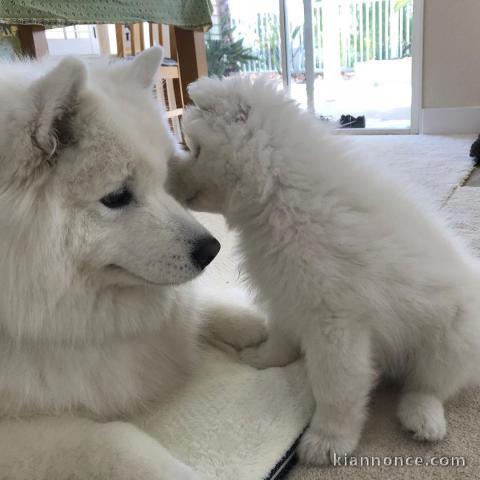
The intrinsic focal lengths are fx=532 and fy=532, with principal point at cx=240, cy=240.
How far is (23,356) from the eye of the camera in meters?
0.89

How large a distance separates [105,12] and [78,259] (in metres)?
1.50

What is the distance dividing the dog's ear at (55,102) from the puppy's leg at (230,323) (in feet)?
2.11

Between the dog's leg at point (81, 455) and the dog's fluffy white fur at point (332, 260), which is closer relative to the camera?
the dog's leg at point (81, 455)

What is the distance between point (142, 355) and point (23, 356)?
9.1 inches

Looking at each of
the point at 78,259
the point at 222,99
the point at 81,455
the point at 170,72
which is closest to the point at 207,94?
the point at 222,99

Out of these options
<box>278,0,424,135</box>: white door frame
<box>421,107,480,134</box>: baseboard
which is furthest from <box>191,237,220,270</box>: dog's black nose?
<box>421,107,480,134</box>: baseboard

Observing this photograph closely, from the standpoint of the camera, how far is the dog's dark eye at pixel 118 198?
0.83 meters

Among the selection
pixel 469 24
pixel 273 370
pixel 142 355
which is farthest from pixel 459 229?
pixel 469 24

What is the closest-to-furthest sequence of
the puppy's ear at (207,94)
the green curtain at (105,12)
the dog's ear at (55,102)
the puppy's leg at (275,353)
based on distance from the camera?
the dog's ear at (55,102) → the puppy's ear at (207,94) → the puppy's leg at (275,353) → the green curtain at (105,12)

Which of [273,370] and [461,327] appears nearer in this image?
[461,327]

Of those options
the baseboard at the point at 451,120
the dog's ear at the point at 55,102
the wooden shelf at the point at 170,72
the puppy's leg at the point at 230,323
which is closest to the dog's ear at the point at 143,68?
the dog's ear at the point at 55,102

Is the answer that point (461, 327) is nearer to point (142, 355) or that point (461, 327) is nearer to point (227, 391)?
point (227, 391)

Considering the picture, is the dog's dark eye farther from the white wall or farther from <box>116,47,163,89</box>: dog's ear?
the white wall

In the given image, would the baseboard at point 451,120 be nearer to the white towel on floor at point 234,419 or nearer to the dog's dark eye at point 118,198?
the white towel on floor at point 234,419
